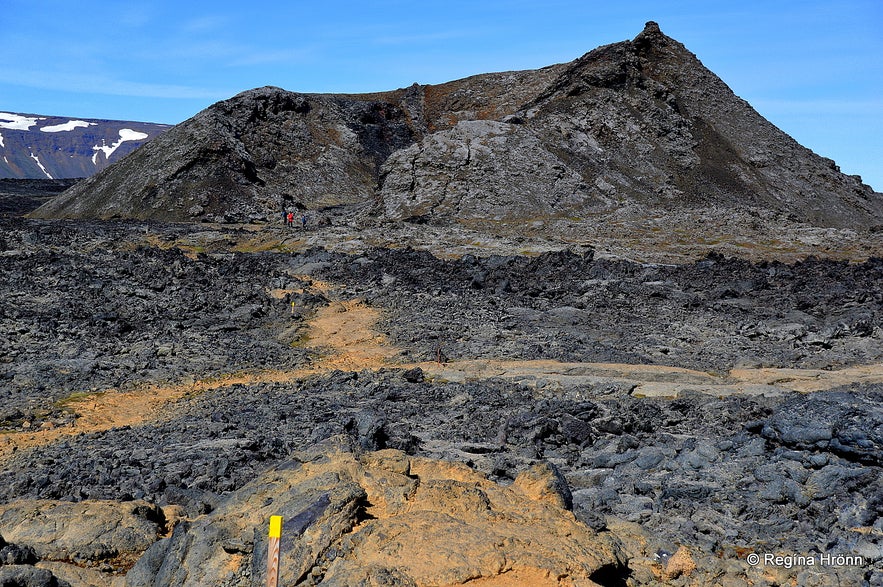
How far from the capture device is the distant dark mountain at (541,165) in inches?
1810

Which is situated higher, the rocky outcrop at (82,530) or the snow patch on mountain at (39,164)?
the snow patch on mountain at (39,164)

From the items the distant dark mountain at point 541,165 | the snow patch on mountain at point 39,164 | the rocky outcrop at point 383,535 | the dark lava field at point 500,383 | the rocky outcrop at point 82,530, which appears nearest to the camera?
the rocky outcrop at point 383,535

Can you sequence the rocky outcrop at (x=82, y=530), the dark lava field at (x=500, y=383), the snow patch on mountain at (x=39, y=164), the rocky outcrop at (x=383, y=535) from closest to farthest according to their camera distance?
1. the rocky outcrop at (x=383, y=535)
2. the rocky outcrop at (x=82, y=530)
3. the dark lava field at (x=500, y=383)
4. the snow patch on mountain at (x=39, y=164)

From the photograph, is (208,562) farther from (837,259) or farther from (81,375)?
(837,259)

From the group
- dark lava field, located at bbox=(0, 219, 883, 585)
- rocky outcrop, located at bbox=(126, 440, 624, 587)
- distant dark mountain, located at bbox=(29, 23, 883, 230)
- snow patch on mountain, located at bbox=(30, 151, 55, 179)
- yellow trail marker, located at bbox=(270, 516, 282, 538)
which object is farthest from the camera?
snow patch on mountain, located at bbox=(30, 151, 55, 179)

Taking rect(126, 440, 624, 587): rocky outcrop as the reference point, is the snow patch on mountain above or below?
above

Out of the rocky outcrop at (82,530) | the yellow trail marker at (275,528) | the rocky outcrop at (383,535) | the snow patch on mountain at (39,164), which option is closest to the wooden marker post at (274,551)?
the yellow trail marker at (275,528)

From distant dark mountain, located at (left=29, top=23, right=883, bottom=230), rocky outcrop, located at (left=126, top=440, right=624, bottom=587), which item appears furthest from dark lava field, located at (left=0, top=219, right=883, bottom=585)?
distant dark mountain, located at (left=29, top=23, right=883, bottom=230)

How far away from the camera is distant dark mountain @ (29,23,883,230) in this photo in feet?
151

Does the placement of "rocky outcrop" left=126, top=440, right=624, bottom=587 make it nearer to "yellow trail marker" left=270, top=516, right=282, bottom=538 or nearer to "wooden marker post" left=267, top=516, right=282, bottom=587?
"wooden marker post" left=267, top=516, right=282, bottom=587

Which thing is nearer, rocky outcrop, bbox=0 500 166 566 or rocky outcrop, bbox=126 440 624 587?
rocky outcrop, bbox=126 440 624 587

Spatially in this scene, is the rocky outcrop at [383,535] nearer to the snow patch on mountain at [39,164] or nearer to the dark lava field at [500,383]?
the dark lava field at [500,383]

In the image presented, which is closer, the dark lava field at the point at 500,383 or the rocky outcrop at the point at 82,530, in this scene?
the rocky outcrop at the point at 82,530

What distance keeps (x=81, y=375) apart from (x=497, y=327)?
34.6ft
